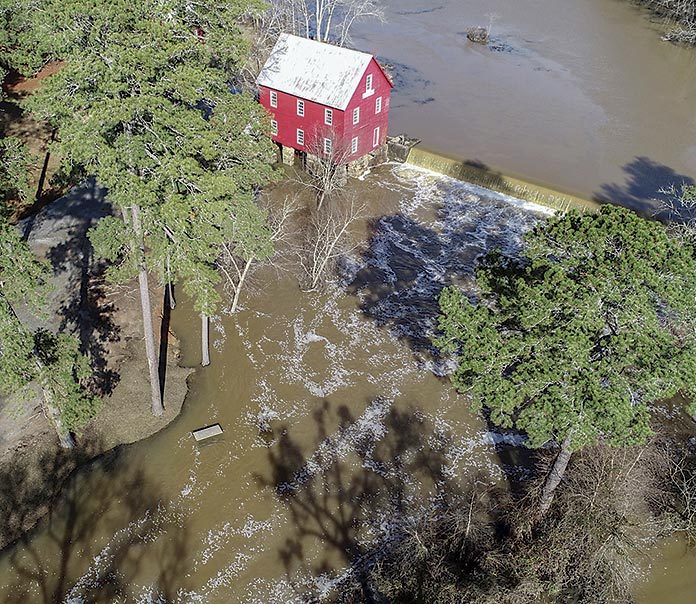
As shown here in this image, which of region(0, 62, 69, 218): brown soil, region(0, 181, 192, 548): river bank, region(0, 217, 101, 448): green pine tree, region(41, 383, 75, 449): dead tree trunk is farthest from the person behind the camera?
region(0, 62, 69, 218): brown soil

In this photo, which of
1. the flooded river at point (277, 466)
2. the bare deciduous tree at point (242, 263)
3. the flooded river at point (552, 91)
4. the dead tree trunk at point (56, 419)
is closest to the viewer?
the flooded river at point (277, 466)

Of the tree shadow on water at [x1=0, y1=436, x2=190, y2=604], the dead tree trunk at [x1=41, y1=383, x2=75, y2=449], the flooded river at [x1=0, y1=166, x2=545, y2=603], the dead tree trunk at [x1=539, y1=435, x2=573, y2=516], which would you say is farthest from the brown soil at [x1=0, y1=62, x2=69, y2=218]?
the dead tree trunk at [x1=539, y1=435, x2=573, y2=516]

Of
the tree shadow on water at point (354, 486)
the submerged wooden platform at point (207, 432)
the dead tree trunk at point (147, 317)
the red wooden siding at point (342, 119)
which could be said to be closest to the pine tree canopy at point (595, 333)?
the tree shadow on water at point (354, 486)

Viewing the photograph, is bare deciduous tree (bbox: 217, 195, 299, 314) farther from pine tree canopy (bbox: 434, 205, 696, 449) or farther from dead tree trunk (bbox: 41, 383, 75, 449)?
pine tree canopy (bbox: 434, 205, 696, 449)

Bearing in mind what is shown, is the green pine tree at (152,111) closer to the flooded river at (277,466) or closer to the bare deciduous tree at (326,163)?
the flooded river at (277,466)

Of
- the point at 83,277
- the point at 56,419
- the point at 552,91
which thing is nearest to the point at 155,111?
the point at 56,419

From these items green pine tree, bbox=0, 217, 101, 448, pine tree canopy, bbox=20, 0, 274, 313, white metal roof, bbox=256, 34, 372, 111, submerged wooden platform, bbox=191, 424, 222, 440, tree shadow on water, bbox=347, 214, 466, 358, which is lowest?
submerged wooden platform, bbox=191, 424, 222, 440
